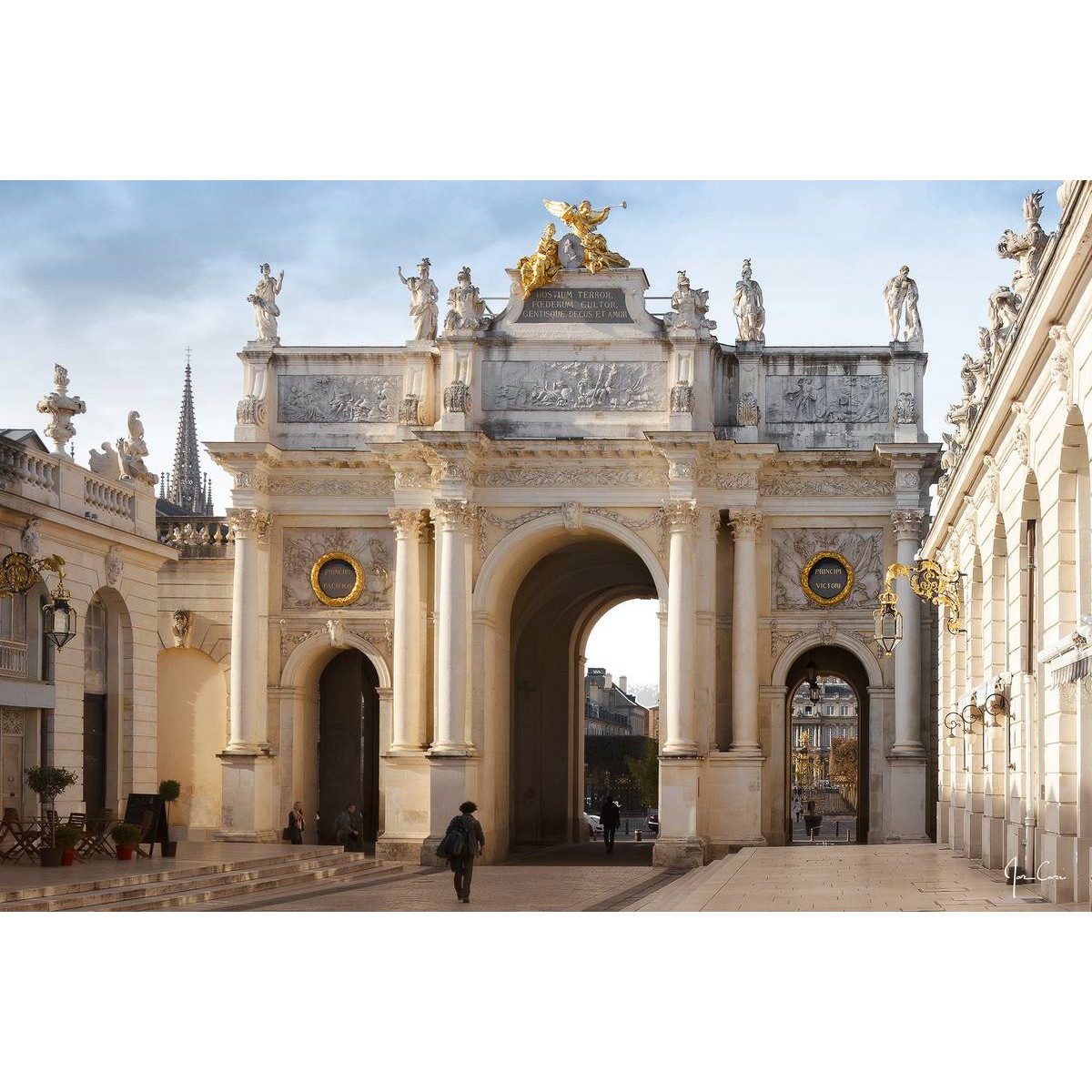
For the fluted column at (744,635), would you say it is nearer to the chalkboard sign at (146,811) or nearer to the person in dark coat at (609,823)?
the person in dark coat at (609,823)

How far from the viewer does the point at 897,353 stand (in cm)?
4269

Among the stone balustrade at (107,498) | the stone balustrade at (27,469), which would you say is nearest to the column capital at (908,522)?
the stone balustrade at (107,498)

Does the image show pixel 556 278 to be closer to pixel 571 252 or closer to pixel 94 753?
pixel 571 252

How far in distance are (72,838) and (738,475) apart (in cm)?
1976

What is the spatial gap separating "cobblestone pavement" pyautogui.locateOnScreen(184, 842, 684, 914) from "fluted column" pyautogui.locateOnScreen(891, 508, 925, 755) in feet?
22.0

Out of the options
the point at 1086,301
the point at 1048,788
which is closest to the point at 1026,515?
the point at 1048,788

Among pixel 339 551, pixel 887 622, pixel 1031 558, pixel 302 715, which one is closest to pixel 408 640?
pixel 339 551

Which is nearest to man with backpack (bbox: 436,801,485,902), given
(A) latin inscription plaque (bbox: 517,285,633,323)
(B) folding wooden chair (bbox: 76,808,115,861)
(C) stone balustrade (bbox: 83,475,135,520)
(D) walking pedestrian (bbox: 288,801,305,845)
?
(B) folding wooden chair (bbox: 76,808,115,861)

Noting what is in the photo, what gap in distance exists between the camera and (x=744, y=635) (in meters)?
42.1

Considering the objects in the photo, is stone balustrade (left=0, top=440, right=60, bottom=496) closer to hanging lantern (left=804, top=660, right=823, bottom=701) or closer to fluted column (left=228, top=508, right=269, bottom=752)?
fluted column (left=228, top=508, right=269, bottom=752)

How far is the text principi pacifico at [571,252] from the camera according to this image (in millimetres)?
42500

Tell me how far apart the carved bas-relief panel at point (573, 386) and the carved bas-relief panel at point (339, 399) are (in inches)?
97.1

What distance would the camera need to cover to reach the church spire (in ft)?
271
